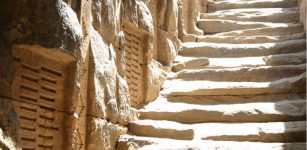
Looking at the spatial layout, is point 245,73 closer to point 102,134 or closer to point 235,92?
point 235,92

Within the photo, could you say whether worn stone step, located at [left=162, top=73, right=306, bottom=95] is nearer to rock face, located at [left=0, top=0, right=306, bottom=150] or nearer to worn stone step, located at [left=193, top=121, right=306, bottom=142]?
rock face, located at [left=0, top=0, right=306, bottom=150]

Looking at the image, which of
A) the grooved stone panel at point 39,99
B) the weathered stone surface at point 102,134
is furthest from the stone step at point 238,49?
the grooved stone panel at point 39,99

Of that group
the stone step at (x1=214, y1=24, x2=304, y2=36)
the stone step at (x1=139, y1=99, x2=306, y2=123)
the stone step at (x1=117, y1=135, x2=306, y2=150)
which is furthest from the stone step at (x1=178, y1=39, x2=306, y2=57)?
the stone step at (x1=117, y1=135, x2=306, y2=150)

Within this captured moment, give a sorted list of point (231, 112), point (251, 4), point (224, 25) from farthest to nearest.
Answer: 1. point (251, 4)
2. point (224, 25)
3. point (231, 112)

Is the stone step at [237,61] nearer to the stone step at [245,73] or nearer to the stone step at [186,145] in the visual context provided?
the stone step at [245,73]

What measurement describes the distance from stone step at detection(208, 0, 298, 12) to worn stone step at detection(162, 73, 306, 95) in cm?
315

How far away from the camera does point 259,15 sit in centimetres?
819

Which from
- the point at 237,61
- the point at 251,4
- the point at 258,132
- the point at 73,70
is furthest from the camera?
the point at 251,4

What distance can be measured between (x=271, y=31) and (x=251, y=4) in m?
1.56

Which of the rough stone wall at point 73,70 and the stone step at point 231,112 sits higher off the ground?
the rough stone wall at point 73,70

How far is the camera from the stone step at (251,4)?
874 centimetres

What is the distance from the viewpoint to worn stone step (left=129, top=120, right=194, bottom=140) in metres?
5.10

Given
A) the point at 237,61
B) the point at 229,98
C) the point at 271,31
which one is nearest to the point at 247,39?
the point at 271,31

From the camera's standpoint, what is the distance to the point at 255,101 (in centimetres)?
576
